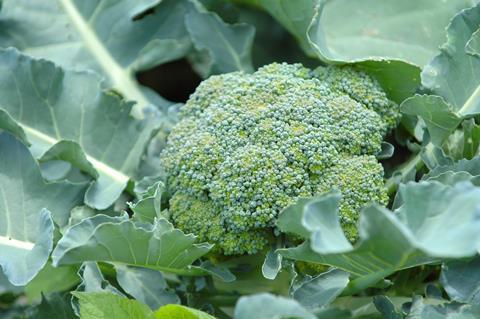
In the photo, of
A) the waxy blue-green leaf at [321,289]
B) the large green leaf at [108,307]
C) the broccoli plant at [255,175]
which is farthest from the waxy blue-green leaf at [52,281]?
the waxy blue-green leaf at [321,289]

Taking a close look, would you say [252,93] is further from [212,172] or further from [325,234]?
[325,234]

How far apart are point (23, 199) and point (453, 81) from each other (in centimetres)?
85

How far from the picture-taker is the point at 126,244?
1114 millimetres

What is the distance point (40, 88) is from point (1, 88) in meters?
0.08

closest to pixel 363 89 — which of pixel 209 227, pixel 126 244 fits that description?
pixel 209 227

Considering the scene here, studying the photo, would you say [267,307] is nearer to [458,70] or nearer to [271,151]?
[271,151]

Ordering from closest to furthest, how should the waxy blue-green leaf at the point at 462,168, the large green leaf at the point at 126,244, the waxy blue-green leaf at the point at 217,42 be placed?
the large green leaf at the point at 126,244
the waxy blue-green leaf at the point at 462,168
the waxy blue-green leaf at the point at 217,42

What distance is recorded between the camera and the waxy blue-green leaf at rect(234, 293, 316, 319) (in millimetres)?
879

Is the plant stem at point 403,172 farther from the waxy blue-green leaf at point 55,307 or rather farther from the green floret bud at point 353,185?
the waxy blue-green leaf at point 55,307

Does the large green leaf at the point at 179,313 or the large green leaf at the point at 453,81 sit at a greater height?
the large green leaf at the point at 453,81

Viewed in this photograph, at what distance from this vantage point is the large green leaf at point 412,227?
82 cm

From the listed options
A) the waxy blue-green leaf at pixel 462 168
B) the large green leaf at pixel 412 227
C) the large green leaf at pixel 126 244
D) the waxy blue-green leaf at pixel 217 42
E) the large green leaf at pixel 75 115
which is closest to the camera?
the large green leaf at pixel 412 227

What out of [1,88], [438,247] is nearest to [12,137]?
[1,88]

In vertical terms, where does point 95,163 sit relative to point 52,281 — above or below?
above
